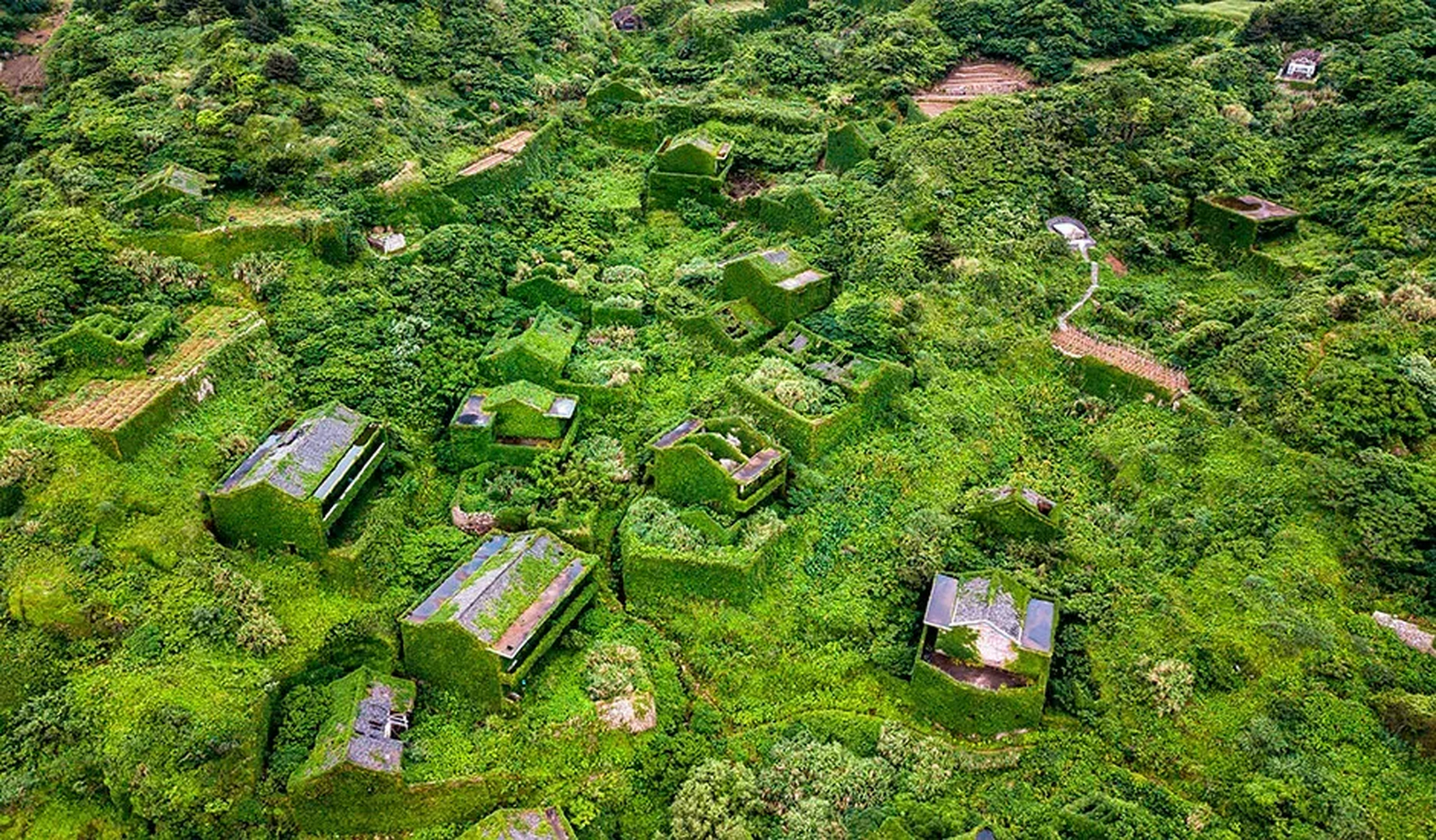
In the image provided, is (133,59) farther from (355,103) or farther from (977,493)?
(977,493)

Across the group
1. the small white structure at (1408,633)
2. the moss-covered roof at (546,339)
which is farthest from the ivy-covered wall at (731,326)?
the small white structure at (1408,633)

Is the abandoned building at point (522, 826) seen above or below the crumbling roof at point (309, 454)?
below

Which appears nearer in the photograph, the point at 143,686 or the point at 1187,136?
the point at 143,686

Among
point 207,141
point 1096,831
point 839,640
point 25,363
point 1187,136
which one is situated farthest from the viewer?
point 1187,136

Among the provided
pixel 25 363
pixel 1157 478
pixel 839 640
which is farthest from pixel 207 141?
pixel 1157 478

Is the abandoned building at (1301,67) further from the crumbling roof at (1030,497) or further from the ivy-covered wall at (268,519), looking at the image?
the ivy-covered wall at (268,519)
